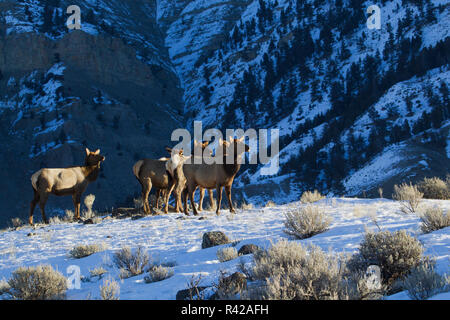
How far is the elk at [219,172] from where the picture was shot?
12.3 m

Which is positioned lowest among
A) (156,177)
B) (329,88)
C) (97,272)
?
(97,272)

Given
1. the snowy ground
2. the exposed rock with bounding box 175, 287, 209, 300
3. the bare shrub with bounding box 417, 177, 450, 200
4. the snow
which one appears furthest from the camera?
→ the snow

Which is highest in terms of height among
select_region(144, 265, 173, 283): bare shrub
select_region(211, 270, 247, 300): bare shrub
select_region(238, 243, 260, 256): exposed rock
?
select_region(238, 243, 260, 256): exposed rock

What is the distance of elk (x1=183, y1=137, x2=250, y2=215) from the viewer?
12.3 metres

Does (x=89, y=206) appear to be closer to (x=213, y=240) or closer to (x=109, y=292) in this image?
(x=213, y=240)

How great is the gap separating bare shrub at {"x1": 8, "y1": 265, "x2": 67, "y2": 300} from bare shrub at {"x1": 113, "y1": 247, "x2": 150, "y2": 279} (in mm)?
1226

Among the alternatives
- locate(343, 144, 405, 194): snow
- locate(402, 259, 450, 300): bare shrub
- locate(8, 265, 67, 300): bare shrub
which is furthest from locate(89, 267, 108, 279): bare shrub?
locate(343, 144, 405, 194): snow

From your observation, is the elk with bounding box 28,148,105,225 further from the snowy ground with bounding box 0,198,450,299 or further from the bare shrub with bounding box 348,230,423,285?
the bare shrub with bounding box 348,230,423,285

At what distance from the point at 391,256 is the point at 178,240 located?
5271 millimetres

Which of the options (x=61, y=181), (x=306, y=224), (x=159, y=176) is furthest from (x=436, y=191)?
(x=61, y=181)

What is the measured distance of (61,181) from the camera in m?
14.8

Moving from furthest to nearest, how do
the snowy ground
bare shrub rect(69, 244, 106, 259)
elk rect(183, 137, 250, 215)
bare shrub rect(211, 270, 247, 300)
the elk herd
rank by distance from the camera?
the elk herd
elk rect(183, 137, 250, 215)
bare shrub rect(69, 244, 106, 259)
the snowy ground
bare shrub rect(211, 270, 247, 300)

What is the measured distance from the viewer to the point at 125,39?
9388 centimetres

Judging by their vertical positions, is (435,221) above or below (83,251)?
above
